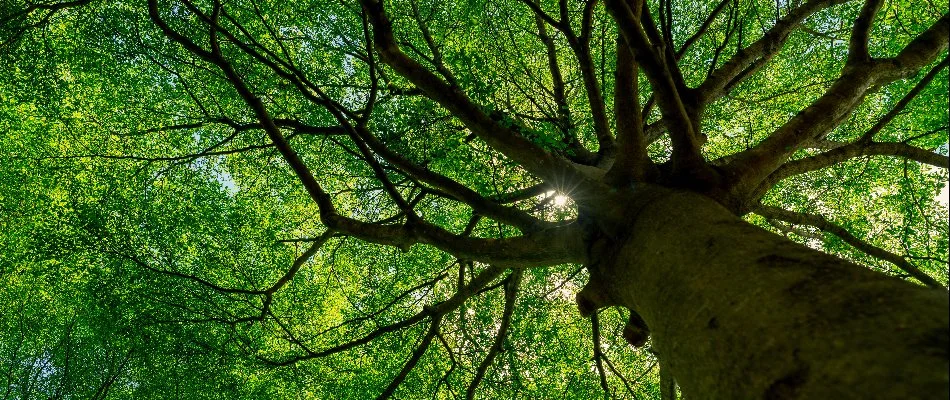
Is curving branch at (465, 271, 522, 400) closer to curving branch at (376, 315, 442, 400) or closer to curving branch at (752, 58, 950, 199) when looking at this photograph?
curving branch at (376, 315, 442, 400)

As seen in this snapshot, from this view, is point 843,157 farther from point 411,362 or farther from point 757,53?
point 411,362

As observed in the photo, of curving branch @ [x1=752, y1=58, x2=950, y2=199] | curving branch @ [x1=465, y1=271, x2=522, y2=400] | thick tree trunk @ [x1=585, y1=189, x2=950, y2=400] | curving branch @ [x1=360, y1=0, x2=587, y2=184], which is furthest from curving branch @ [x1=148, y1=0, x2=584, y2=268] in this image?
curving branch @ [x1=465, y1=271, x2=522, y2=400]

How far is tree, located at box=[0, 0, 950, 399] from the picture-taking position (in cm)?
409

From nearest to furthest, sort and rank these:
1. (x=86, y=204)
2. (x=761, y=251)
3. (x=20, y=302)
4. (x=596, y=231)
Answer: (x=761, y=251) → (x=596, y=231) → (x=86, y=204) → (x=20, y=302)

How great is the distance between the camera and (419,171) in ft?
13.2

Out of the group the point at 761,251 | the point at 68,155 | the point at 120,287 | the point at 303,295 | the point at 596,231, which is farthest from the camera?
the point at 303,295

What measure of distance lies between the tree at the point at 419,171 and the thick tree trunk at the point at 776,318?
1.31 feet

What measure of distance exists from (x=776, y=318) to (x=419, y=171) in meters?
2.83

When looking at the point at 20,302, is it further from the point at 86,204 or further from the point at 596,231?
the point at 596,231

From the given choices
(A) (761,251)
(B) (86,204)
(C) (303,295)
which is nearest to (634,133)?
(A) (761,251)

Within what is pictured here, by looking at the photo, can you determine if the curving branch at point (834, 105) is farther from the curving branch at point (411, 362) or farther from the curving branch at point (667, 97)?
the curving branch at point (411, 362)

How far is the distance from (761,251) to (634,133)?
185 centimetres

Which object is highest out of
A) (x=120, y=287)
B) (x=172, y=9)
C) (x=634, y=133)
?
(x=172, y=9)

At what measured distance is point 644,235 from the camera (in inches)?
116
